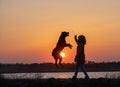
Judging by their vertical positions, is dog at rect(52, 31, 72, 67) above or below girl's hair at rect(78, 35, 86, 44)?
below

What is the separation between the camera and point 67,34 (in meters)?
32.2
